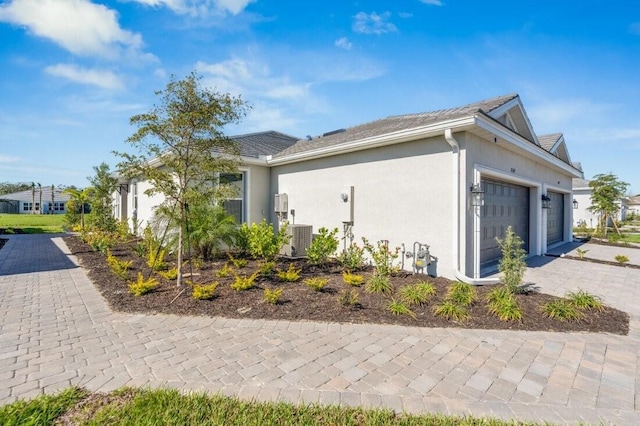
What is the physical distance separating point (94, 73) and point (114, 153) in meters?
4.85

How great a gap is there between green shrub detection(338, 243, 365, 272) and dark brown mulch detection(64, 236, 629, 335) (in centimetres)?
113

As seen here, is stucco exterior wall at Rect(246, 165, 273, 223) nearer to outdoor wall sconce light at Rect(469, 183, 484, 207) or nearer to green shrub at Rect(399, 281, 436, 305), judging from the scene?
green shrub at Rect(399, 281, 436, 305)

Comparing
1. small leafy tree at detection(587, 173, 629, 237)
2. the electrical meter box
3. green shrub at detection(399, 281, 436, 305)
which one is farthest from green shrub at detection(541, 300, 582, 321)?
small leafy tree at detection(587, 173, 629, 237)

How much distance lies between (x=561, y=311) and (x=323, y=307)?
383cm

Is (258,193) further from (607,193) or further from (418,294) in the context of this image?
(607,193)

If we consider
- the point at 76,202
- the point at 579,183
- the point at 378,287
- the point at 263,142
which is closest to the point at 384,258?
the point at 378,287

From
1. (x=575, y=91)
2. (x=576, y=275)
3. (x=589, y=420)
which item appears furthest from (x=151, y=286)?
(x=575, y=91)

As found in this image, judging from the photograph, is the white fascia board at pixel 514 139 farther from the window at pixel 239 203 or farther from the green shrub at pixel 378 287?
the window at pixel 239 203

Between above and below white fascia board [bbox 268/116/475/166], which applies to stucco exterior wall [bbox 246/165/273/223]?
below

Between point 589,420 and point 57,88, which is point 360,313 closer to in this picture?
point 589,420

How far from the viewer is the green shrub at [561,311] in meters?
4.87

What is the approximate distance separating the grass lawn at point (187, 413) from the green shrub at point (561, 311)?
3.21 metres

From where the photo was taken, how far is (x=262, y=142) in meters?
13.8

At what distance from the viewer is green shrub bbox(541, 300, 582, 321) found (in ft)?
16.0
